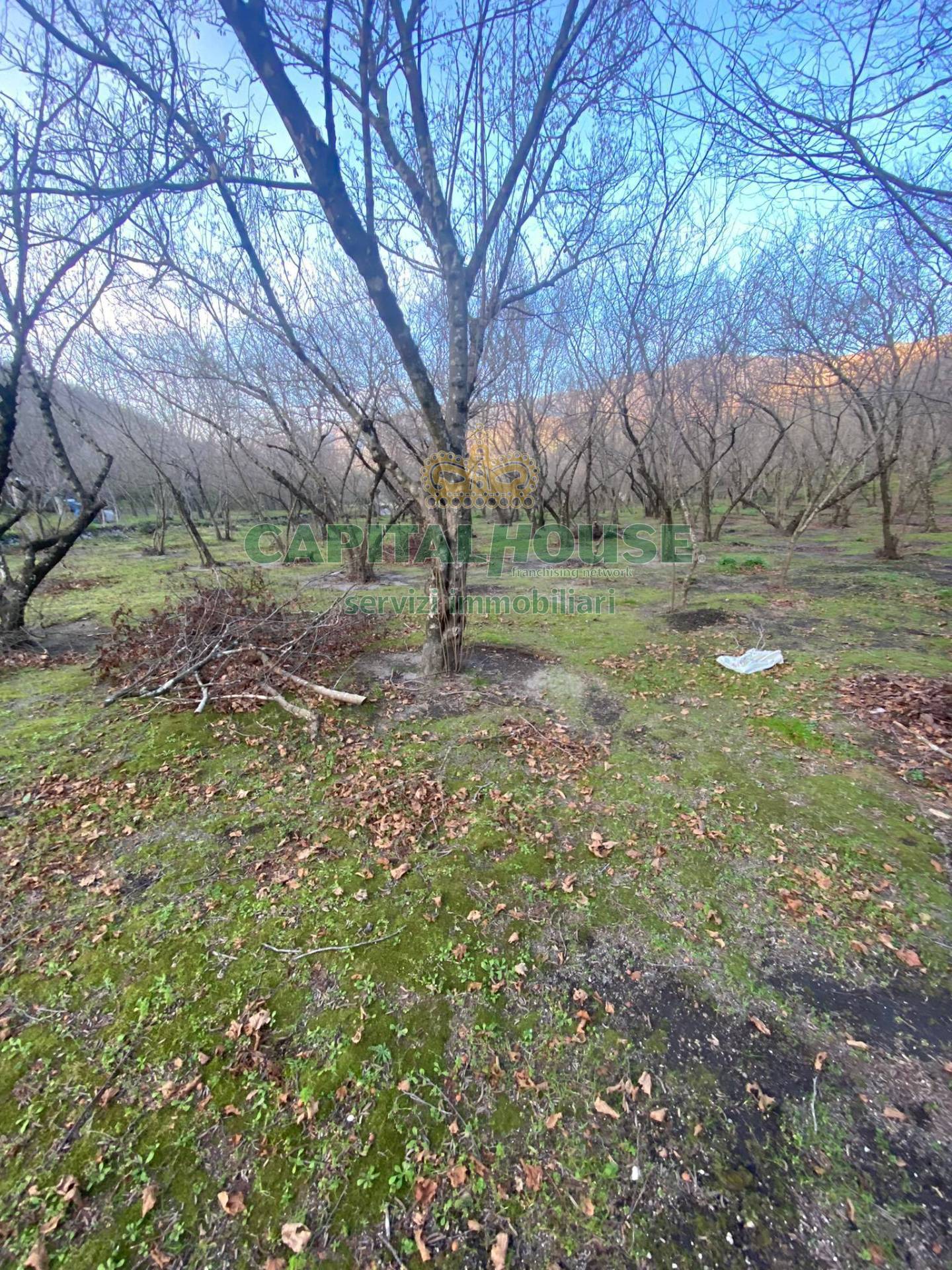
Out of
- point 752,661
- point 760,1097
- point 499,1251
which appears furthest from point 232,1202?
point 752,661

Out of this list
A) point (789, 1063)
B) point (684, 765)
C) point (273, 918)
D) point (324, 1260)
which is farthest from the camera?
point (684, 765)

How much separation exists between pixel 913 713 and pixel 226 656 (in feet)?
23.7

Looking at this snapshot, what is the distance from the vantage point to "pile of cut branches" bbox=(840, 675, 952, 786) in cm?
384

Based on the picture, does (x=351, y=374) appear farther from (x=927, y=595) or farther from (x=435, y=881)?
(x=927, y=595)

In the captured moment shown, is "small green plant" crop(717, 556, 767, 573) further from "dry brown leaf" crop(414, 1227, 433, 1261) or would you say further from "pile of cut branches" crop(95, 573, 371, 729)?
"dry brown leaf" crop(414, 1227, 433, 1261)

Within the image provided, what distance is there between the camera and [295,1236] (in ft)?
4.96

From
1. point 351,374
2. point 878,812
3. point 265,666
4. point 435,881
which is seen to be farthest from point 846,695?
point 351,374

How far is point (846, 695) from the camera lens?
195 inches

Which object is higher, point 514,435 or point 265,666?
point 514,435

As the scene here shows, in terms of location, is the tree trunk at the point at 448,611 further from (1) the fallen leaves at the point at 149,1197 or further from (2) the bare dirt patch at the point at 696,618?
(1) the fallen leaves at the point at 149,1197

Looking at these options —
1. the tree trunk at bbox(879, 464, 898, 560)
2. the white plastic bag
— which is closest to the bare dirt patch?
the white plastic bag

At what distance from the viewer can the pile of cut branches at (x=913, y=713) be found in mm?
3840

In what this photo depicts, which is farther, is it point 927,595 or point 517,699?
point 927,595

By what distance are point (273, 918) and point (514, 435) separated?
18.9m
